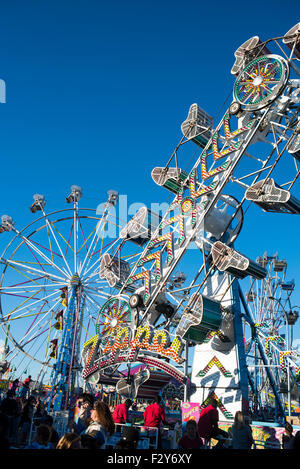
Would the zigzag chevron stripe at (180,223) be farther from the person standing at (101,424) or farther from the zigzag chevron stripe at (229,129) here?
the person standing at (101,424)

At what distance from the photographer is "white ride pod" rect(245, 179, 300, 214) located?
1195 centimetres

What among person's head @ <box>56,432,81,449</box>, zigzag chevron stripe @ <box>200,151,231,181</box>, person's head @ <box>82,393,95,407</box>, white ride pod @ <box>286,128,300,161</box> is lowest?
person's head @ <box>56,432,81,449</box>

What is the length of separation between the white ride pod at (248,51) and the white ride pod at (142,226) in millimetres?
7229

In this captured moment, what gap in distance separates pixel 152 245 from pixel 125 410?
791 cm

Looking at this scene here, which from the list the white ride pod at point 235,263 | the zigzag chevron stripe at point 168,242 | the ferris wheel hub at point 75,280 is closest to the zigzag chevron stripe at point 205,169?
the zigzag chevron stripe at point 168,242

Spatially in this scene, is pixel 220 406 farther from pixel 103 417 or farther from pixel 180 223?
pixel 103 417

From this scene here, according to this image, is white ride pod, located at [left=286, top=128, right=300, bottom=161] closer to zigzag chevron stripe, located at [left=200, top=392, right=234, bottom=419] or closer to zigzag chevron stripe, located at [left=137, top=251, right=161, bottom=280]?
zigzag chevron stripe, located at [left=137, top=251, right=161, bottom=280]

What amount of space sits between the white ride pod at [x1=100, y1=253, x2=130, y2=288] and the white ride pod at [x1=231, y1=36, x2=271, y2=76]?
33.4 ft

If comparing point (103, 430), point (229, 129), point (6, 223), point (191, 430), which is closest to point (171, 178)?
point (229, 129)

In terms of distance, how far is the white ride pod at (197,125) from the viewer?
16703 millimetres

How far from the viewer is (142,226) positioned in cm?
1822

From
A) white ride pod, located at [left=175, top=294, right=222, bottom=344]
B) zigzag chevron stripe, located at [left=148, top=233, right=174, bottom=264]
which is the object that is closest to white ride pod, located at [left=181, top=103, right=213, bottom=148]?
zigzag chevron stripe, located at [left=148, top=233, right=174, bottom=264]

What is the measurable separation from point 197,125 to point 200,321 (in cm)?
839

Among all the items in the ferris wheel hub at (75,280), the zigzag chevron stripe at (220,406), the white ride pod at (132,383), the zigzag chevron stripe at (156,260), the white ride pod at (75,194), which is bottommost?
the zigzag chevron stripe at (220,406)
